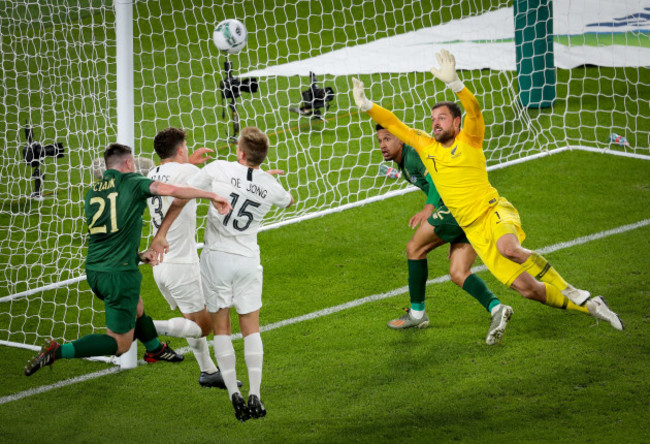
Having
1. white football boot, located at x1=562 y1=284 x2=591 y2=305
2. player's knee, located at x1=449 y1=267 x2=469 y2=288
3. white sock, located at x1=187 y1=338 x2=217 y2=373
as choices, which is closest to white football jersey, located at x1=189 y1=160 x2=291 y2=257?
white sock, located at x1=187 y1=338 x2=217 y2=373

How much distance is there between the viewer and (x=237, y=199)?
526 cm

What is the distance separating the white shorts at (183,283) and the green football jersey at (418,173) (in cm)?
186

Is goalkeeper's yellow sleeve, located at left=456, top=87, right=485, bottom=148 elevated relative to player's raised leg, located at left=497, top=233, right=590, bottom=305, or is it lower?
elevated

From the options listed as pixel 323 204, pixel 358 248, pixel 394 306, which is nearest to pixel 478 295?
pixel 394 306

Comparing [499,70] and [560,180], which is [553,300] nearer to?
[560,180]

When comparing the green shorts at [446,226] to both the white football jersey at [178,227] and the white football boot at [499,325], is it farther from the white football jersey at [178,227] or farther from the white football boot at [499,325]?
the white football jersey at [178,227]

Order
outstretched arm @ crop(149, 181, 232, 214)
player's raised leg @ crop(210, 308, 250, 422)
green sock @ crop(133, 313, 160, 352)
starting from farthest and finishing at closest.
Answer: green sock @ crop(133, 313, 160, 352)
player's raised leg @ crop(210, 308, 250, 422)
outstretched arm @ crop(149, 181, 232, 214)

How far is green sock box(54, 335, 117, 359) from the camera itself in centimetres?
521

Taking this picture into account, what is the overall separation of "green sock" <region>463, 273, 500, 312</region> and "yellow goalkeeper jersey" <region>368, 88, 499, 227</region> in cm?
53

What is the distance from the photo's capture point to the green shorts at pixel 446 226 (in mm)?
6273

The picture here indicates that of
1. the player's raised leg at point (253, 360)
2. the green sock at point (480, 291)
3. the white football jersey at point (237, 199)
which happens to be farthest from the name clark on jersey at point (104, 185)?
the green sock at point (480, 291)

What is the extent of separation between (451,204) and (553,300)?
98cm

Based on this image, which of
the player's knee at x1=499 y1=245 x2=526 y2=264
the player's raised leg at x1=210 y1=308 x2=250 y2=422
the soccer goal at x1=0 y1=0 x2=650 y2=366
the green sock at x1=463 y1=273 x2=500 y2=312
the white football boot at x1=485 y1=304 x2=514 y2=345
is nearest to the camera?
the player's raised leg at x1=210 y1=308 x2=250 y2=422

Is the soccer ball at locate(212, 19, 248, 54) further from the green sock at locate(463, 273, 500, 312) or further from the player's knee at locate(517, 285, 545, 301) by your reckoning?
the player's knee at locate(517, 285, 545, 301)
